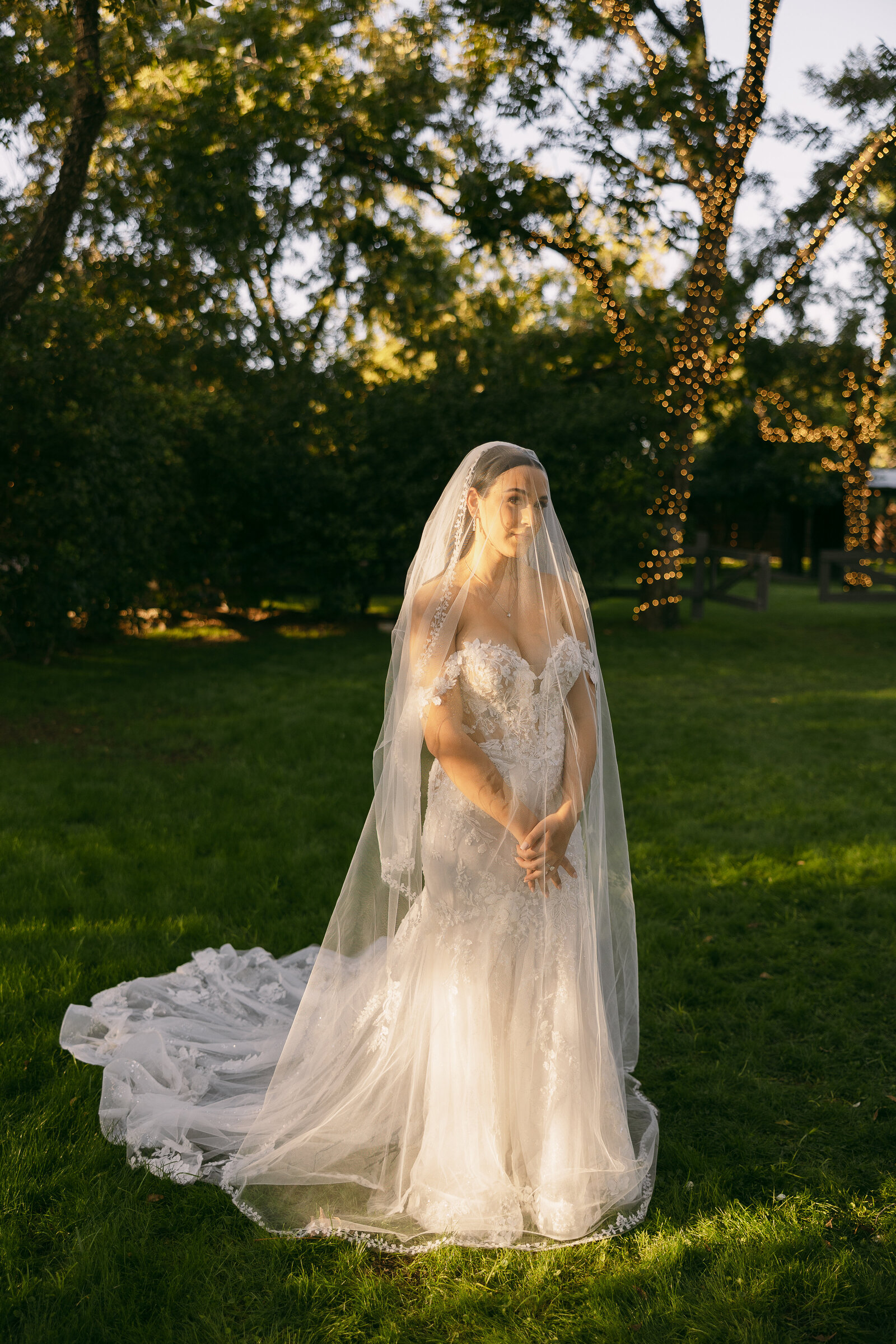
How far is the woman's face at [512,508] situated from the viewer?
123 inches

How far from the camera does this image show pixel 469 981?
314 centimetres

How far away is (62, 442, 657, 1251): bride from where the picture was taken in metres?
3.01

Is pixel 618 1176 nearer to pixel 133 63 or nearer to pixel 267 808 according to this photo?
pixel 267 808

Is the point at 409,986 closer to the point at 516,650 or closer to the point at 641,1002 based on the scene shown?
the point at 516,650

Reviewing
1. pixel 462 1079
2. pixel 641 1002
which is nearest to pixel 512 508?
pixel 462 1079

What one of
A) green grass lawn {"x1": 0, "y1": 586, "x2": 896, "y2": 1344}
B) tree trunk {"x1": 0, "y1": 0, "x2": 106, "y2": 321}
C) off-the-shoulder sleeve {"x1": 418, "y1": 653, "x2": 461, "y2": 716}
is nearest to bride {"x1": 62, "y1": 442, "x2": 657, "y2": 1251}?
off-the-shoulder sleeve {"x1": 418, "y1": 653, "x2": 461, "y2": 716}

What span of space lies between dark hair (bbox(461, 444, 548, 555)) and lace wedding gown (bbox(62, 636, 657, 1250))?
54 centimetres

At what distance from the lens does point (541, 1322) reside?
8.45ft

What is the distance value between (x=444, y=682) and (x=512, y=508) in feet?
2.02

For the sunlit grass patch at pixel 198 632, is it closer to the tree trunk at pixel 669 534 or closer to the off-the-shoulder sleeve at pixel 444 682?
the tree trunk at pixel 669 534

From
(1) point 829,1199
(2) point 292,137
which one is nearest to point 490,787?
(1) point 829,1199

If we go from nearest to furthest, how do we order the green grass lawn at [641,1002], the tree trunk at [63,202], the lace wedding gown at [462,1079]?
the green grass lawn at [641,1002]
the lace wedding gown at [462,1079]
the tree trunk at [63,202]

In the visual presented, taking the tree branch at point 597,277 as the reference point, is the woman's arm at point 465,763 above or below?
below

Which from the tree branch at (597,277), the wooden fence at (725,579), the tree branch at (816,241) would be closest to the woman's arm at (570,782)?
the tree branch at (597,277)
